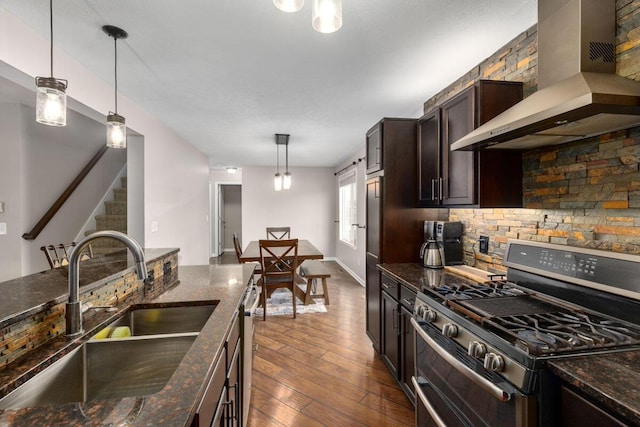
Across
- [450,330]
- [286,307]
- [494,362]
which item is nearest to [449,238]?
[450,330]

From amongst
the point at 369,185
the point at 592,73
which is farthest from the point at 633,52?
the point at 369,185

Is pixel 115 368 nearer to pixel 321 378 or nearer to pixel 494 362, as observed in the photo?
pixel 494 362

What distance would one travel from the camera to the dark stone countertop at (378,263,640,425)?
0.71m

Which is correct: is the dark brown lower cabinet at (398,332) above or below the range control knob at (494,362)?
below

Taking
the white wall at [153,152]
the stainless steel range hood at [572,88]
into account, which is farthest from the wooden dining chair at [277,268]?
the stainless steel range hood at [572,88]

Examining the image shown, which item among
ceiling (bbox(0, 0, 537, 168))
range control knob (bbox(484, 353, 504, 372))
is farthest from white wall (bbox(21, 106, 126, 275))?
range control knob (bbox(484, 353, 504, 372))

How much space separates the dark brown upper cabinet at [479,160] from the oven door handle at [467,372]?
2.95 ft

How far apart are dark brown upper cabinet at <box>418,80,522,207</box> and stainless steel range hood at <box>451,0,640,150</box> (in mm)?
261

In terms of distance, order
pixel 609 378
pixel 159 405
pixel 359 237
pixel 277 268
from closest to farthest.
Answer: pixel 159 405 → pixel 609 378 → pixel 277 268 → pixel 359 237

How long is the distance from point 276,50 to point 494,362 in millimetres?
2097

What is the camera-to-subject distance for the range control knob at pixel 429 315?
4.74 ft

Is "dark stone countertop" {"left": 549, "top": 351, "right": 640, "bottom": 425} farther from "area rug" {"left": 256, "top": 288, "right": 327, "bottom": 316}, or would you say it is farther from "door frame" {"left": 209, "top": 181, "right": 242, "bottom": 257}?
"door frame" {"left": 209, "top": 181, "right": 242, "bottom": 257}

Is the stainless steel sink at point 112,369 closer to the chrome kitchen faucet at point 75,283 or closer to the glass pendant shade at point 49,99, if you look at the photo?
the chrome kitchen faucet at point 75,283

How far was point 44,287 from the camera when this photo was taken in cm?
120
